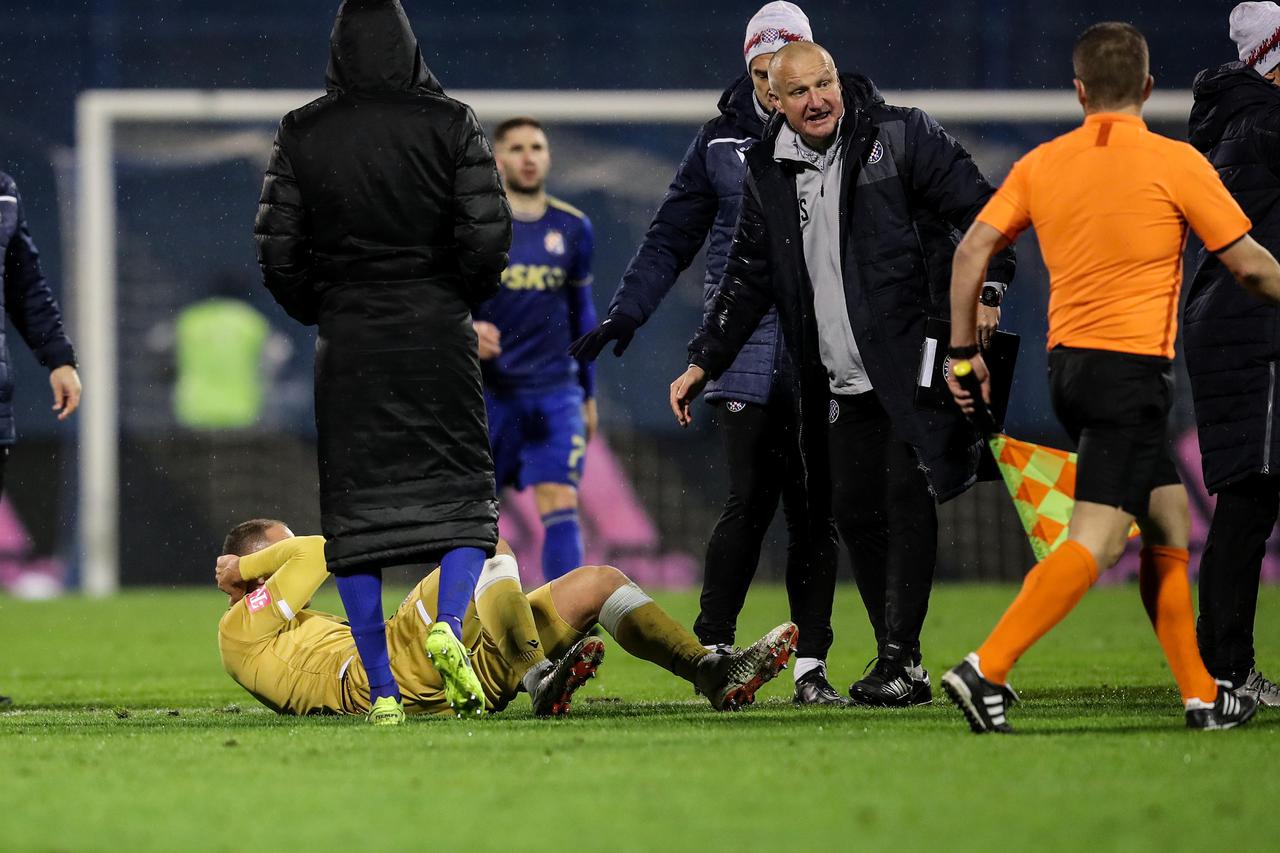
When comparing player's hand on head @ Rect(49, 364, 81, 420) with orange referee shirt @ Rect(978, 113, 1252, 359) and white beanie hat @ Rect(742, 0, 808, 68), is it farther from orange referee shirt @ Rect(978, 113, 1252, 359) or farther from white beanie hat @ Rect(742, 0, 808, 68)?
orange referee shirt @ Rect(978, 113, 1252, 359)

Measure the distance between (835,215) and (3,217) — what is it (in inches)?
130

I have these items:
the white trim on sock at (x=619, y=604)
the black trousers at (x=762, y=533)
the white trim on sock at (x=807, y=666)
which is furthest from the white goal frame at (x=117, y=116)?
the white trim on sock at (x=619, y=604)

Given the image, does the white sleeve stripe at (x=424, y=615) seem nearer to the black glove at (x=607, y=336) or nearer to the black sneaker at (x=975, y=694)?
the black glove at (x=607, y=336)

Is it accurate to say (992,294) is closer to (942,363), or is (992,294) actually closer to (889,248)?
(942,363)

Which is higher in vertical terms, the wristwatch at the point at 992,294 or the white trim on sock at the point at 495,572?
the wristwatch at the point at 992,294

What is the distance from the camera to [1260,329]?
5988mm

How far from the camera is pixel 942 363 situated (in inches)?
235

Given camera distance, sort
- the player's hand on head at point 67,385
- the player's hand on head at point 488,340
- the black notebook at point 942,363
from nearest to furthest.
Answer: the black notebook at point 942,363, the player's hand on head at point 67,385, the player's hand on head at point 488,340

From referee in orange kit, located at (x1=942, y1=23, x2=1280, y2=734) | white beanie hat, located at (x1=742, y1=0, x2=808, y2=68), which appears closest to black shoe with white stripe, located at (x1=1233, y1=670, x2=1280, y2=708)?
referee in orange kit, located at (x1=942, y1=23, x2=1280, y2=734)

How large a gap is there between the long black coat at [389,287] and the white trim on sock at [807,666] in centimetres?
138

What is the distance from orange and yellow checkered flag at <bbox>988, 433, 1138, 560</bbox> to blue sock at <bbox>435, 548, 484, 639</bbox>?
5.07 ft

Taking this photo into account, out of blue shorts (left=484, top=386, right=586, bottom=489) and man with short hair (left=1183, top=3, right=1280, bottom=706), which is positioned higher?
man with short hair (left=1183, top=3, right=1280, bottom=706)

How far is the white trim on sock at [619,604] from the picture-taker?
5.99m

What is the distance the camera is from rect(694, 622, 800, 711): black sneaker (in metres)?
A: 5.79
